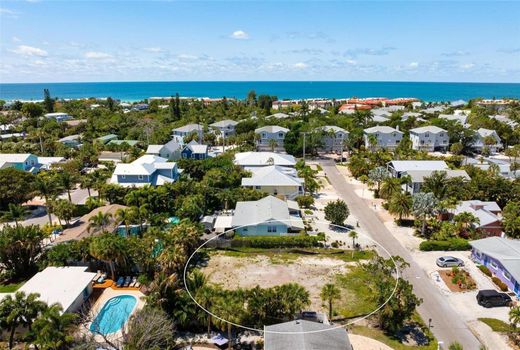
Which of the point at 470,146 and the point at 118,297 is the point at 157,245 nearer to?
the point at 118,297

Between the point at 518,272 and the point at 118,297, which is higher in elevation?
the point at 518,272

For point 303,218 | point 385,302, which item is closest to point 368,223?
point 303,218

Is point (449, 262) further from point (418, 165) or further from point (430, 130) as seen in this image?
point (430, 130)

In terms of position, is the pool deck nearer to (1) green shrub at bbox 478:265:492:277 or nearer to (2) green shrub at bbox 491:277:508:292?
(2) green shrub at bbox 491:277:508:292

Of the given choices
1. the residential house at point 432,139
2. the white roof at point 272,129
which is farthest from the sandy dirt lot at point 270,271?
the residential house at point 432,139

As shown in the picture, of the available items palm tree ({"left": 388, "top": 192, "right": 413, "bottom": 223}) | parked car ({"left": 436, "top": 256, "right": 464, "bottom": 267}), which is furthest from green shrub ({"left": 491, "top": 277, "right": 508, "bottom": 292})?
palm tree ({"left": 388, "top": 192, "right": 413, "bottom": 223})

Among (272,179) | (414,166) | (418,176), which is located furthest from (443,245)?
(272,179)

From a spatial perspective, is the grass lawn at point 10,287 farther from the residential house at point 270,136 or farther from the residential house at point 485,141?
the residential house at point 485,141
